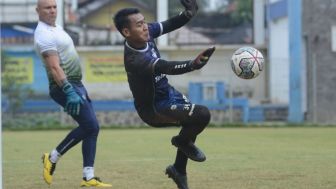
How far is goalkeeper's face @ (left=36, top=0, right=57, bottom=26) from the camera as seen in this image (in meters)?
9.13

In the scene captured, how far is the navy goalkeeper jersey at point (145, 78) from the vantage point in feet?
26.2

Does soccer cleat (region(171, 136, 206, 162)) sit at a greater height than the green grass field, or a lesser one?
greater

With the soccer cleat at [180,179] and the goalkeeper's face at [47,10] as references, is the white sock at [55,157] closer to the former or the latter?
the goalkeeper's face at [47,10]

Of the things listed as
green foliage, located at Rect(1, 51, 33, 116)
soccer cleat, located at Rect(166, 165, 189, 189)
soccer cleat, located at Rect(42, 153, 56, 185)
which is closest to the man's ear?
soccer cleat, located at Rect(166, 165, 189, 189)

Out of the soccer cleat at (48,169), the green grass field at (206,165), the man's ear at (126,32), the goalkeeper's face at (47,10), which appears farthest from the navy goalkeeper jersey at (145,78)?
the soccer cleat at (48,169)

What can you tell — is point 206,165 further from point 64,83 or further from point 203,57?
point 203,57

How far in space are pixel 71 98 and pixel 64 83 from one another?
202mm

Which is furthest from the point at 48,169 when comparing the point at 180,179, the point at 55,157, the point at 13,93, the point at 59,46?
the point at 13,93

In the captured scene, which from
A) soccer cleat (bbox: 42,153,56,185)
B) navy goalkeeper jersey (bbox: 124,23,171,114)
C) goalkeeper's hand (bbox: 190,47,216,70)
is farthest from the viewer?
soccer cleat (bbox: 42,153,56,185)

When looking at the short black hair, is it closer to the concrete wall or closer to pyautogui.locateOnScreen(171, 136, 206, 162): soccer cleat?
pyautogui.locateOnScreen(171, 136, 206, 162): soccer cleat

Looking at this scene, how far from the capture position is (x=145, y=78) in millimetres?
8125

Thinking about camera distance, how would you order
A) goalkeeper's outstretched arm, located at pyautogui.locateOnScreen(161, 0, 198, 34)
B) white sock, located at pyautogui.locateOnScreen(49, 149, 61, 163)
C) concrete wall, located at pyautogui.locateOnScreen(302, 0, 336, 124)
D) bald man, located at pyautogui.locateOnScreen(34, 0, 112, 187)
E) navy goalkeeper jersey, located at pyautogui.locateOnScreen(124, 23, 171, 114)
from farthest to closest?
1. concrete wall, located at pyautogui.locateOnScreen(302, 0, 336, 124)
2. white sock, located at pyautogui.locateOnScreen(49, 149, 61, 163)
3. bald man, located at pyautogui.locateOnScreen(34, 0, 112, 187)
4. goalkeeper's outstretched arm, located at pyautogui.locateOnScreen(161, 0, 198, 34)
5. navy goalkeeper jersey, located at pyautogui.locateOnScreen(124, 23, 171, 114)

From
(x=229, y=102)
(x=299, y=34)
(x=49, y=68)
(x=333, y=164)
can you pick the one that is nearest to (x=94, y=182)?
(x=49, y=68)

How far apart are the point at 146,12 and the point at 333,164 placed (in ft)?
96.2
